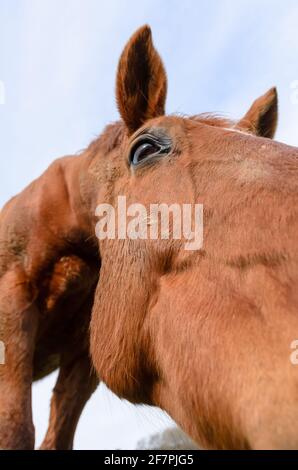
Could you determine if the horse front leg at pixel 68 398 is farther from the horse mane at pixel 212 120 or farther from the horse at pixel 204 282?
the horse mane at pixel 212 120

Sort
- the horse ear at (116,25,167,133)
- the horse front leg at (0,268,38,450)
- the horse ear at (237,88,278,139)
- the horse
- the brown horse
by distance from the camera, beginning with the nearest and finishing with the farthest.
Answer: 1. the horse
2. the brown horse
3. the horse ear at (116,25,167,133)
4. the horse front leg at (0,268,38,450)
5. the horse ear at (237,88,278,139)

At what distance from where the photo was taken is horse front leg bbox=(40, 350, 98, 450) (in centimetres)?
426

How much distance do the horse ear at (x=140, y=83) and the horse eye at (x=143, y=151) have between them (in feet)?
1.06

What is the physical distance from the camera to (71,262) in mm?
3871

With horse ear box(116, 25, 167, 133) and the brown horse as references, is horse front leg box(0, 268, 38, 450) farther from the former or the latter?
horse ear box(116, 25, 167, 133)

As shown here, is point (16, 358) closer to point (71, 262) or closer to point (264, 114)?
point (71, 262)

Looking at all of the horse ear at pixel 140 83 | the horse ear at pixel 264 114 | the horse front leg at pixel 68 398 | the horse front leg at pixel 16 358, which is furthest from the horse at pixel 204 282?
the horse front leg at pixel 68 398

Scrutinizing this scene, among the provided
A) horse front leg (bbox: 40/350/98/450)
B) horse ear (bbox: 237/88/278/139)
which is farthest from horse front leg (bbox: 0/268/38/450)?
horse ear (bbox: 237/88/278/139)

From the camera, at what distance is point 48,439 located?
4.24 meters

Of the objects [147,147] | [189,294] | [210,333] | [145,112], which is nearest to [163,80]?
[145,112]

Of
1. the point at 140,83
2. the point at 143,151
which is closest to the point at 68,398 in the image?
the point at 143,151

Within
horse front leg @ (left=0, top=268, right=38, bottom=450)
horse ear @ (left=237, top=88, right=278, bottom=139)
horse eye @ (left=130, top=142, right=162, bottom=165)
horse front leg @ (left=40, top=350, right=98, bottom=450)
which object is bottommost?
horse front leg @ (left=40, top=350, right=98, bottom=450)

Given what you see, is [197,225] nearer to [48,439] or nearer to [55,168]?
[55,168]

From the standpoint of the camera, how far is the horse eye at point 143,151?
9.20 feet
